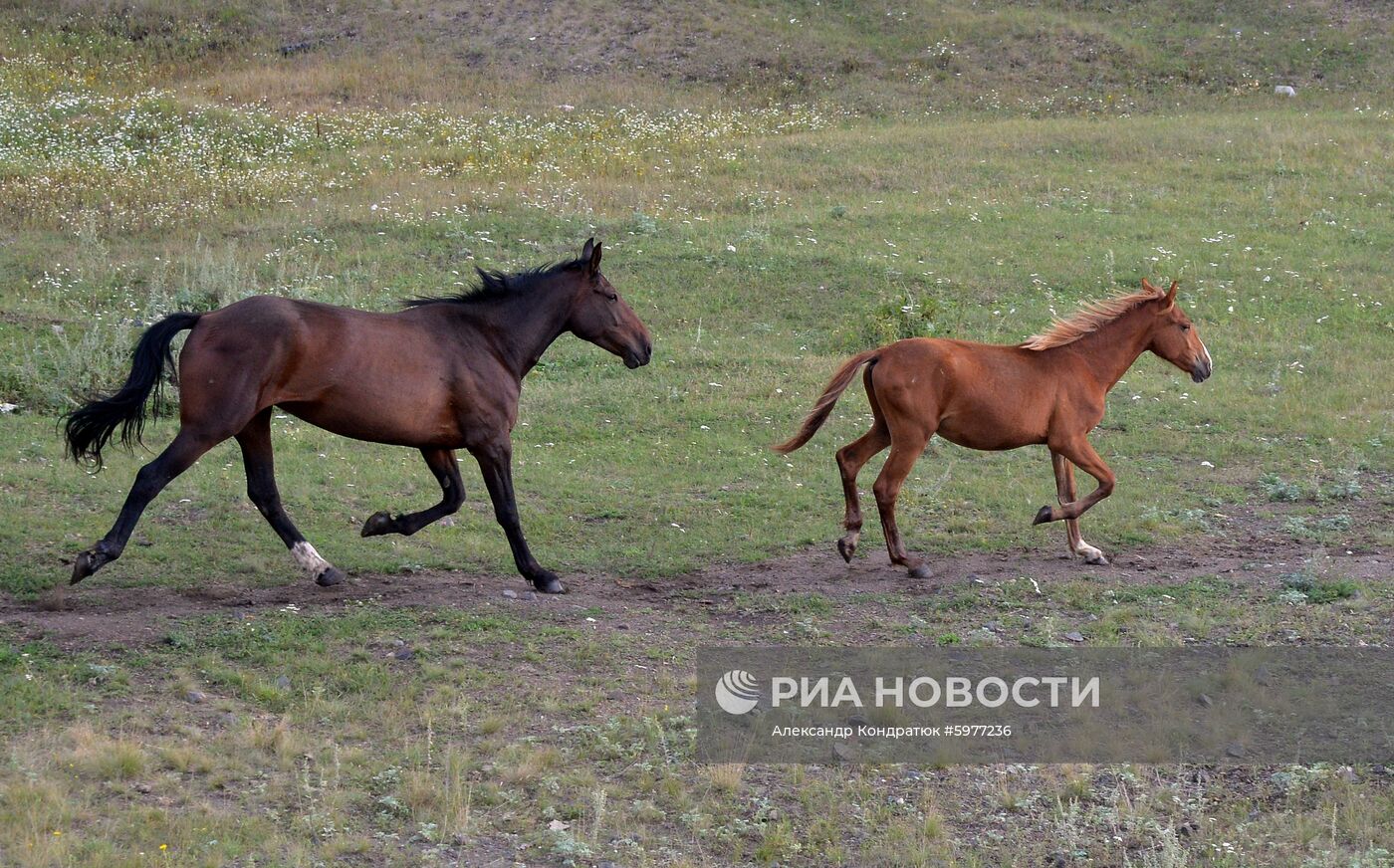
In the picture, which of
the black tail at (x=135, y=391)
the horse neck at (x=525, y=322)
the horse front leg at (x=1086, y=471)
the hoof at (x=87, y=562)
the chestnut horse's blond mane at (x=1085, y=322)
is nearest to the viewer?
the hoof at (x=87, y=562)

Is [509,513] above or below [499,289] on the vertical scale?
below

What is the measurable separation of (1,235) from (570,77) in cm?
1383

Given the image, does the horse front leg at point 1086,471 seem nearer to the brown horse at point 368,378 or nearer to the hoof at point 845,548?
the hoof at point 845,548

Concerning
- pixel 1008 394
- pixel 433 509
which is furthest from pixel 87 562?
pixel 1008 394

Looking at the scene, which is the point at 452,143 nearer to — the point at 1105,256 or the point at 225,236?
the point at 225,236

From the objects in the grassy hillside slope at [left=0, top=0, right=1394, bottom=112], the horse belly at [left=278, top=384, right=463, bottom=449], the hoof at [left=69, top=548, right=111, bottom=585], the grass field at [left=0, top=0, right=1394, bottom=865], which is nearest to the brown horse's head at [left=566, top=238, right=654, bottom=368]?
the horse belly at [left=278, top=384, right=463, bottom=449]

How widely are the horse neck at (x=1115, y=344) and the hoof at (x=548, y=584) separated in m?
4.21

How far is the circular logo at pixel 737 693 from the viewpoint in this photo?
7.12 m

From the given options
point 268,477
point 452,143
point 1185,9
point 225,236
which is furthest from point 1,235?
point 1185,9

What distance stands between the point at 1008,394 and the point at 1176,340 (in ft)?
5.51

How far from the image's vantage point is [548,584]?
8.95 metres

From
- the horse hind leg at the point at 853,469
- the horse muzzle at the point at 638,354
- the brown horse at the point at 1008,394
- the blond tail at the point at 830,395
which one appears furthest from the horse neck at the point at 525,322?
the horse hind leg at the point at 853,469

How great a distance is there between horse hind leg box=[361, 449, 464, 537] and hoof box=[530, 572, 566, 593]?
2.47 feet

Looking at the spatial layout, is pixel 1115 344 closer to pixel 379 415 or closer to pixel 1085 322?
pixel 1085 322
